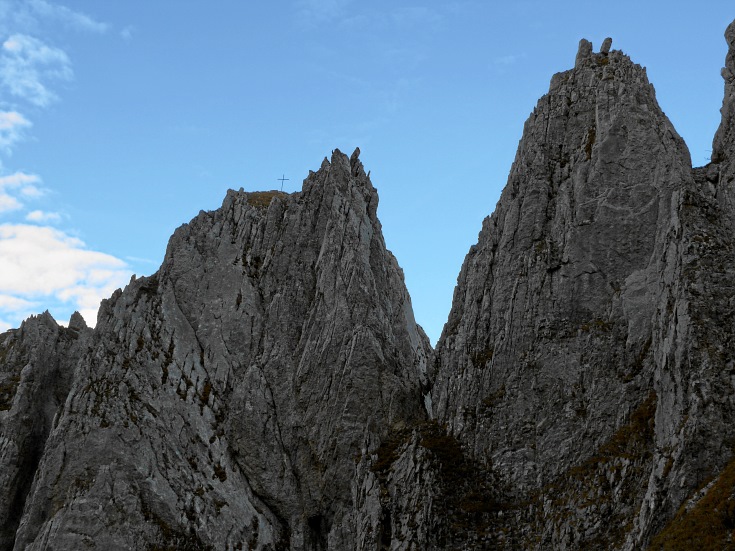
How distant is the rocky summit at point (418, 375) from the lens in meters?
48.1

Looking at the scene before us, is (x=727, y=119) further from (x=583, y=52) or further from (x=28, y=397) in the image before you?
(x=28, y=397)

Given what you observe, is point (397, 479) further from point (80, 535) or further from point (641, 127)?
point (641, 127)

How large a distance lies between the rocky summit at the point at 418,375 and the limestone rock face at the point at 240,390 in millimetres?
184

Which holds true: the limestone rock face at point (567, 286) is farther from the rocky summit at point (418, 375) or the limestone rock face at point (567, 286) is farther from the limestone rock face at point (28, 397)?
the limestone rock face at point (28, 397)

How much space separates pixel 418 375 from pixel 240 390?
15631mm

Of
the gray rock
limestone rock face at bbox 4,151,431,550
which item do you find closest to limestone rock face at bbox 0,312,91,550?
limestone rock face at bbox 4,151,431,550

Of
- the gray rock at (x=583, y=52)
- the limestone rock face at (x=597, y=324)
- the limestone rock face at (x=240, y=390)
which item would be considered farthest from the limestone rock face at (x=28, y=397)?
the gray rock at (x=583, y=52)

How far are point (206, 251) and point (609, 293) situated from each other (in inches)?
1501

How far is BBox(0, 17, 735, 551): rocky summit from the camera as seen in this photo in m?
48.1

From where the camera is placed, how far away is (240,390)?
67.4 meters

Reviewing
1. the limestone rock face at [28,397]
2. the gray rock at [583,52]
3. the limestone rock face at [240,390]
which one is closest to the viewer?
the limestone rock face at [240,390]

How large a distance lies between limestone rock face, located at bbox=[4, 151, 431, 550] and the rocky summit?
0.60 ft

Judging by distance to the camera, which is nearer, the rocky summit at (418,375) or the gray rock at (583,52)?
the rocky summit at (418,375)

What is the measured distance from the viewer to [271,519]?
209ft
